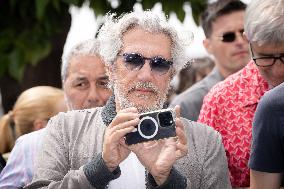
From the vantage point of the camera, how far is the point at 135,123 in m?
3.39

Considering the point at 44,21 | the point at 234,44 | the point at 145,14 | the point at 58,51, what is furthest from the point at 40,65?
the point at 145,14

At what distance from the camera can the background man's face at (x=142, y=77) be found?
3.74 metres

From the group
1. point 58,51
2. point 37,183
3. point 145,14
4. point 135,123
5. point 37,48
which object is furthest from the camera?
point 58,51

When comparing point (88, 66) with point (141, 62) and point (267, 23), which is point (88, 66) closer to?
point (141, 62)

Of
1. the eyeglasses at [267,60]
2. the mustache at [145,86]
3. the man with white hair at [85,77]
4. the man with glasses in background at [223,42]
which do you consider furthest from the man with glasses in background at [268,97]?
the man with glasses in background at [223,42]

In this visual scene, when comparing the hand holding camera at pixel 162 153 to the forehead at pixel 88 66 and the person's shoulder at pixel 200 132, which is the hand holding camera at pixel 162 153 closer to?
the person's shoulder at pixel 200 132

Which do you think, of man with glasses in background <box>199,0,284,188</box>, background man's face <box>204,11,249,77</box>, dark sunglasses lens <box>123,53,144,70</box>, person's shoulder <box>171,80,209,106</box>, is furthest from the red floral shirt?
background man's face <box>204,11,249,77</box>

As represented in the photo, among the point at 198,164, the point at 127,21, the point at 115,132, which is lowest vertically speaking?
the point at 198,164

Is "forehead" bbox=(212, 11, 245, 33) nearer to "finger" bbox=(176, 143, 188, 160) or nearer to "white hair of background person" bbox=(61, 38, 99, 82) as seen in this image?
"white hair of background person" bbox=(61, 38, 99, 82)

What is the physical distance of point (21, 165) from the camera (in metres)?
4.21

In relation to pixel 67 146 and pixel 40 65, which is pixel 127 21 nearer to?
pixel 67 146

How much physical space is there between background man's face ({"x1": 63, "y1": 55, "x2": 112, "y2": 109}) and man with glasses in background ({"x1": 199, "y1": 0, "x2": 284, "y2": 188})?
0.87 m

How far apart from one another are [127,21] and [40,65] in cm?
397

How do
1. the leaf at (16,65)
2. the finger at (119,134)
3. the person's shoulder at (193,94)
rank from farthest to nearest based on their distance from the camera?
the leaf at (16,65), the person's shoulder at (193,94), the finger at (119,134)
